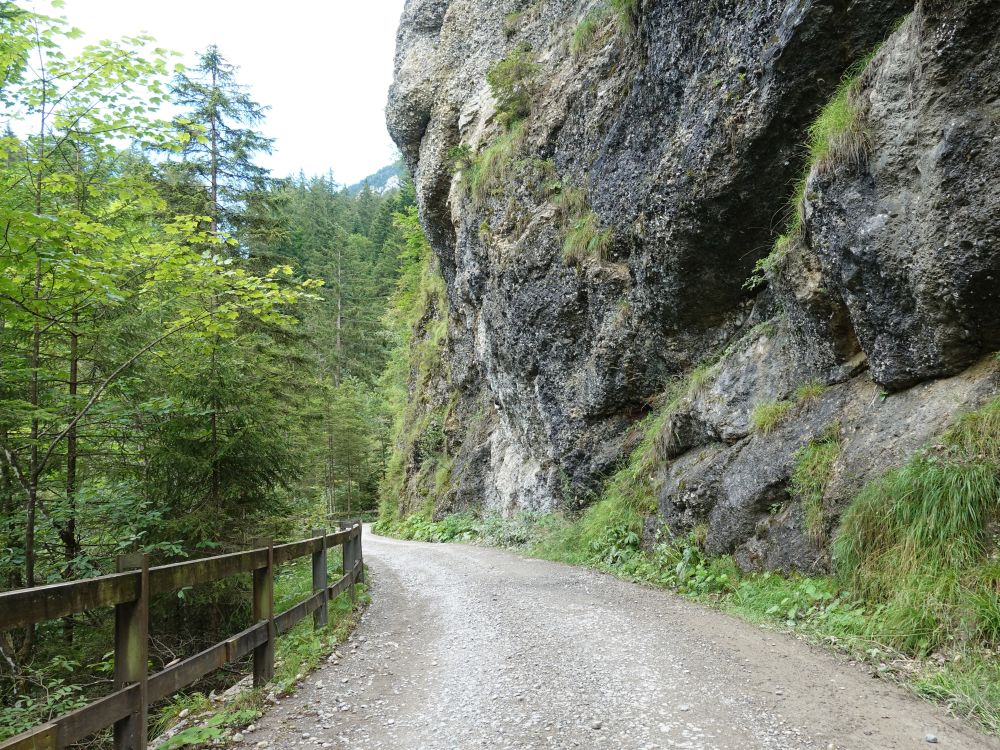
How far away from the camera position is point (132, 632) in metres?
3.40

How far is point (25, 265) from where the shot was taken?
19.5ft

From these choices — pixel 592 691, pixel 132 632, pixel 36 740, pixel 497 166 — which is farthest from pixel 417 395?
pixel 36 740

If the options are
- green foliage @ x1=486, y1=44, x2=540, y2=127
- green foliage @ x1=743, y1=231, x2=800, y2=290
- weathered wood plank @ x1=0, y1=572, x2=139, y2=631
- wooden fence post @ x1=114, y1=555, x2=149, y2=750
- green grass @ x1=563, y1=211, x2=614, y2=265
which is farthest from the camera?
green foliage @ x1=486, y1=44, x2=540, y2=127

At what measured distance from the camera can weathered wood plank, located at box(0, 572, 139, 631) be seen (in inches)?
102

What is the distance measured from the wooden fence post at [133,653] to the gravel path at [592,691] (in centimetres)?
87

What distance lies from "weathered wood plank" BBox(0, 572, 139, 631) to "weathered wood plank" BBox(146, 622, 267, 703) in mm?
615

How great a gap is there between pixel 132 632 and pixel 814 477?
6.95m

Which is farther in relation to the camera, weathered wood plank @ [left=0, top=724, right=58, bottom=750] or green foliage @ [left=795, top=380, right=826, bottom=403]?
green foliage @ [left=795, top=380, right=826, bottom=403]

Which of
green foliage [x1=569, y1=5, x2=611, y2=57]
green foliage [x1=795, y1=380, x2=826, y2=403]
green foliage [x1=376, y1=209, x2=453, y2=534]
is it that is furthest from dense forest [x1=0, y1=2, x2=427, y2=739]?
green foliage [x1=376, y1=209, x2=453, y2=534]

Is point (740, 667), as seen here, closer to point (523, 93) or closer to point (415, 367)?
point (523, 93)

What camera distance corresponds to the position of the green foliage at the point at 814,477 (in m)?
6.61

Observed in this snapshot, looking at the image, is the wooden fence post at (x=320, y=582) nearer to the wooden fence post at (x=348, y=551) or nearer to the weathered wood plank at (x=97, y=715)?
the wooden fence post at (x=348, y=551)

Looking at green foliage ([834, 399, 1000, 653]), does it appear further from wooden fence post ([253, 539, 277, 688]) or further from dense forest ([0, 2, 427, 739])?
dense forest ([0, 2, 427, 739])

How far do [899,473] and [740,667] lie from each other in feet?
8.21
